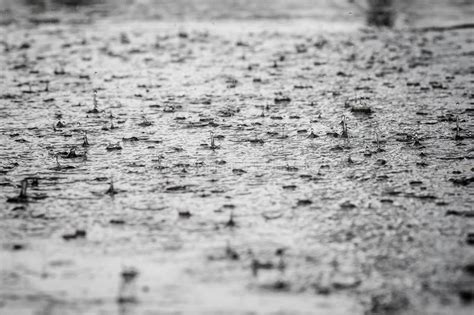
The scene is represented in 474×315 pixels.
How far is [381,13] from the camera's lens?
14.5 m

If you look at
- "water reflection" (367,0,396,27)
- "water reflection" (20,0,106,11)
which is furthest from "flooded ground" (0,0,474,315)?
"water reflection" (20,0,106,11)

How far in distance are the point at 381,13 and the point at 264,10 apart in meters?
3.10

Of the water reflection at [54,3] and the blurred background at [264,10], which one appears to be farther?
the water reflection at [54,3]

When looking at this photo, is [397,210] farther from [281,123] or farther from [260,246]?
[281,123]

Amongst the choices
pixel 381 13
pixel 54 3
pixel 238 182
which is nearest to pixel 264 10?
pixel 381 13

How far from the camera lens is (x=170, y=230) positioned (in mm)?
3633

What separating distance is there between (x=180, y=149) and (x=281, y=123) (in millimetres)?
1259

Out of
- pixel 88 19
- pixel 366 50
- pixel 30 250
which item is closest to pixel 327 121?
pixel 30 250

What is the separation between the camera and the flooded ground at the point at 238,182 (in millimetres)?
3010

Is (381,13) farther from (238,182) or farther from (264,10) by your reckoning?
(238,182)

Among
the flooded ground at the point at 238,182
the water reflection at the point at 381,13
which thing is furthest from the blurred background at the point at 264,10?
the flooded ground at the point at 238,182

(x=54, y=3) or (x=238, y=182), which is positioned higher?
(x=54, y=3)

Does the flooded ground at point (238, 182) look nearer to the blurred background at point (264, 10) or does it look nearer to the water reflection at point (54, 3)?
the blurred background at point (264, 10)

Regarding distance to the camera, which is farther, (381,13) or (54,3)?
(54,3)
